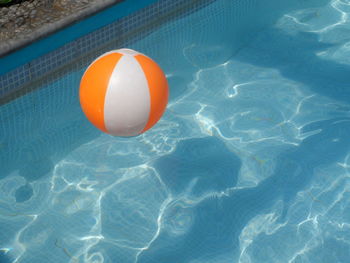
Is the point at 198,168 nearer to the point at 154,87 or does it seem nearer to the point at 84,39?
the point at 154,87

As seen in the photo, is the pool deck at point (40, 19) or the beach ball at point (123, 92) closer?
the beach ball at point (123, 92)

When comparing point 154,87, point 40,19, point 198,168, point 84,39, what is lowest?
point 198,168

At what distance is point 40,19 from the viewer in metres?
6.32

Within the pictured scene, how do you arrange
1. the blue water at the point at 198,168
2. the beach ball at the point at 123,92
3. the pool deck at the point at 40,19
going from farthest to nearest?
1. the pool deck at the point at 40,19
2. the blue water at the point at 198,168
3. the beach ball at the point at 123,92

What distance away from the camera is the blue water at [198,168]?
16.0 ft

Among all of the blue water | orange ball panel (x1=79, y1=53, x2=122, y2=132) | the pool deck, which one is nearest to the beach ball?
orange ball panel (x1=79, y1=53, x2=122, y2=132)

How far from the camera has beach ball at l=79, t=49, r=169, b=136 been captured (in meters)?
4.06

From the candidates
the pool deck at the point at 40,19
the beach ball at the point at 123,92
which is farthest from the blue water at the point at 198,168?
the beach ball at the point at 123,92

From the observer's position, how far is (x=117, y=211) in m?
5.11

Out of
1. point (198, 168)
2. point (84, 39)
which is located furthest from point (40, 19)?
point (198, 168)

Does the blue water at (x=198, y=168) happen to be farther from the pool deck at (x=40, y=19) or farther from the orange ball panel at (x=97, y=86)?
the orange ball panel at (x=97, y=86)

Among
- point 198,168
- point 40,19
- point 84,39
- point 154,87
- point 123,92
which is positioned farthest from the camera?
point 84,39

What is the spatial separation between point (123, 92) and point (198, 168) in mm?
1719

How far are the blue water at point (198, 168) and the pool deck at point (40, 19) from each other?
54cm
